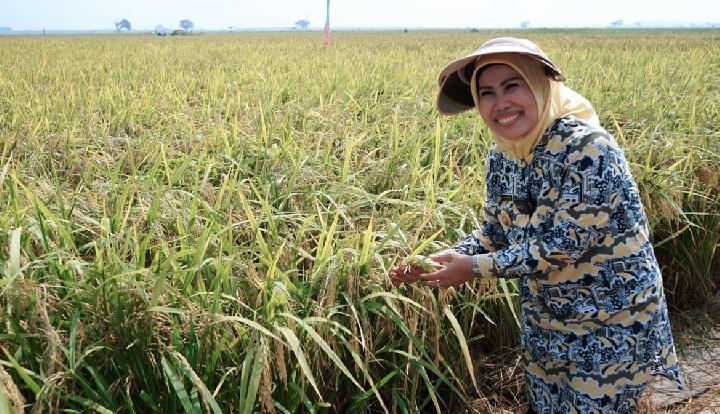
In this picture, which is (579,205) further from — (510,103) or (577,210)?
(510,103)

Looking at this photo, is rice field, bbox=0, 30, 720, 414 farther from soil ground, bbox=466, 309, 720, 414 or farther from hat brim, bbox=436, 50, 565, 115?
hat brim, bbox=436, 50, 565, 115

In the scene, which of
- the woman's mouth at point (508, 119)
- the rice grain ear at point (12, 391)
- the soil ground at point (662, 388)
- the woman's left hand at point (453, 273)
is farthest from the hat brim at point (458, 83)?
the rice grain ear at point (12, 391)

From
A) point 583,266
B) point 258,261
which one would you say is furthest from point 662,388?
point 258,261

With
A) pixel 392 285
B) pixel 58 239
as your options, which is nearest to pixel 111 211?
pixel 58 239

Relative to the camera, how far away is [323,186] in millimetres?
2133

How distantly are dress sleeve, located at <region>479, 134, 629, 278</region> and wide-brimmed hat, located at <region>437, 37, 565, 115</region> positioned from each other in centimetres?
19

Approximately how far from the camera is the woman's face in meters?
1.24

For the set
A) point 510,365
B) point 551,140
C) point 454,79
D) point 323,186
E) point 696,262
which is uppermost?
point 454,79

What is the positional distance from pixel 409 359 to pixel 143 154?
5.13 feet

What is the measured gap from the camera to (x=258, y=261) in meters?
1.78

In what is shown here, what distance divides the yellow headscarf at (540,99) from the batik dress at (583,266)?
21mm

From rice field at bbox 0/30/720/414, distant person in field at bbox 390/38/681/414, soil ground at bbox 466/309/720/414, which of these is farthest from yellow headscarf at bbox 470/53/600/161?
soil ground at bbox 466/309/720/414

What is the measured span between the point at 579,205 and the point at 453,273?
12.4 inches

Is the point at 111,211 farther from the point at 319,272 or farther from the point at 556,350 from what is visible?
the point at 556,350
